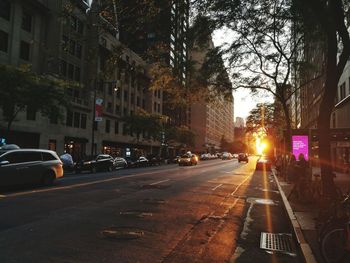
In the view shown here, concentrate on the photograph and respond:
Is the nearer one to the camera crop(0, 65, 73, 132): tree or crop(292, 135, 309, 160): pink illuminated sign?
crop(292, 135, 309, 160): pink illuminated sign

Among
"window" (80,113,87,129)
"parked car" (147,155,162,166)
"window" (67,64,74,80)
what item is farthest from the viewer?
"parked car" (147,155,162,166)

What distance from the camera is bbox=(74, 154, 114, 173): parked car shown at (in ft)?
103

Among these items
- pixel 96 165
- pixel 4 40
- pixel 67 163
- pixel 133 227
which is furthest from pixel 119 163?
pixel 133 227

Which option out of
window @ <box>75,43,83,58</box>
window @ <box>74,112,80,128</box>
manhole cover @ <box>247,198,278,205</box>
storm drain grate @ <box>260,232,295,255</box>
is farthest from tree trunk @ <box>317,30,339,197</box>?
window @ <box>75,43,83,58</box>

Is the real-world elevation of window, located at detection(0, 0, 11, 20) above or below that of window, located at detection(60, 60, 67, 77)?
above

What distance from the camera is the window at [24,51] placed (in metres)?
38.7

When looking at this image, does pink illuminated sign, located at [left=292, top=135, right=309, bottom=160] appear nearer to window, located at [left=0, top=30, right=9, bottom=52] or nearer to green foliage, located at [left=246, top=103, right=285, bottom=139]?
window, located at [left=0, top=30, right=9, bottom=52]

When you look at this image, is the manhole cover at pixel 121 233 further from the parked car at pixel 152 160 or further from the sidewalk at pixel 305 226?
the parked car at pixel 152 160

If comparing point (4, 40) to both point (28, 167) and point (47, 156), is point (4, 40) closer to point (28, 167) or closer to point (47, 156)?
point (47, 156)

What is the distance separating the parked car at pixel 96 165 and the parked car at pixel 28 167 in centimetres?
1245

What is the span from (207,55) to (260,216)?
1440 centimetres

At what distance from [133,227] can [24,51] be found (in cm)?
3494

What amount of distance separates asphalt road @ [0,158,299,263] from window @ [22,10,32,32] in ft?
97.5

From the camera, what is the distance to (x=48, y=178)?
59.6 feet
